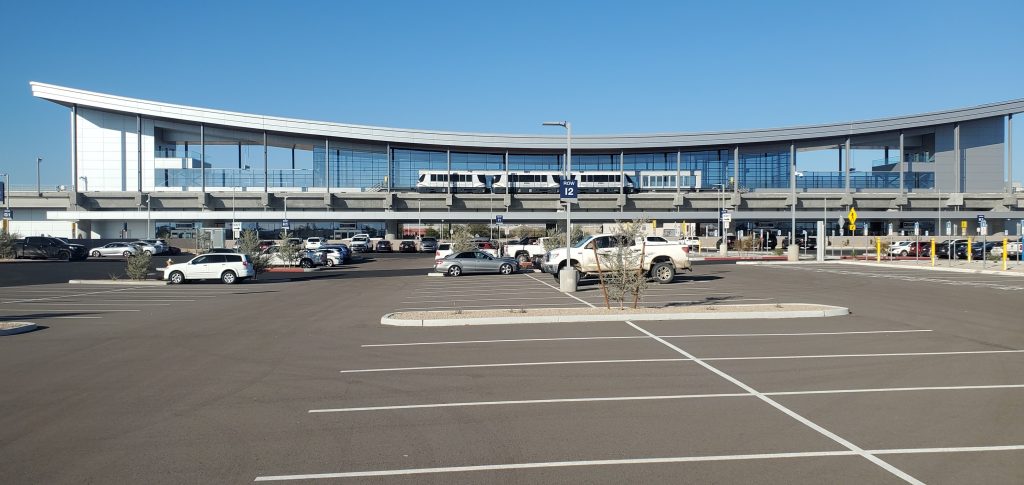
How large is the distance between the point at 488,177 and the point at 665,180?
2137 cm

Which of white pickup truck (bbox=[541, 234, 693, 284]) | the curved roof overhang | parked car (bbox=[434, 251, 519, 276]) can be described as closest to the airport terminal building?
the curved roof overhang

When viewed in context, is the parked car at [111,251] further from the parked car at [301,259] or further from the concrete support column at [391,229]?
the concrete support column at [391,229]

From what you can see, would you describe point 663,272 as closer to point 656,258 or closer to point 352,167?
point 656,258

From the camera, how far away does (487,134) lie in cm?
8338

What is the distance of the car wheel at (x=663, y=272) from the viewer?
27.3 metres

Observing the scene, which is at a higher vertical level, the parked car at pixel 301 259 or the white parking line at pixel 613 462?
the parked car at pixel 301 259

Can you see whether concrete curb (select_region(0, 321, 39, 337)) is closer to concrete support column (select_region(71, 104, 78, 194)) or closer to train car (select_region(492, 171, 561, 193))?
train car (select_region(492, 171, 561, 193))

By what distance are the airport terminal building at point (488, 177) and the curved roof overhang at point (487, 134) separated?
0.51 ft

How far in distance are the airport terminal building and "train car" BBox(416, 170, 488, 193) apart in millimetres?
163

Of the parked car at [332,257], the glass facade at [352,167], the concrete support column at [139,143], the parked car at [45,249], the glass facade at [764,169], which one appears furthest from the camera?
the glass facade at [764,169]

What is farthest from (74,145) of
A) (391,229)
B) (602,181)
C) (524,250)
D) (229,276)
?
(602,181)

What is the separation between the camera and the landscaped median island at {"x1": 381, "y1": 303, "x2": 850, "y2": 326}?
15758mm

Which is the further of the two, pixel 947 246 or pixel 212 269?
pixel 947 246

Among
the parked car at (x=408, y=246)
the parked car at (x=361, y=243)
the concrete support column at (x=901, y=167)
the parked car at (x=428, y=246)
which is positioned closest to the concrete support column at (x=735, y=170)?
the concrete support column at (x=901, y=167)
